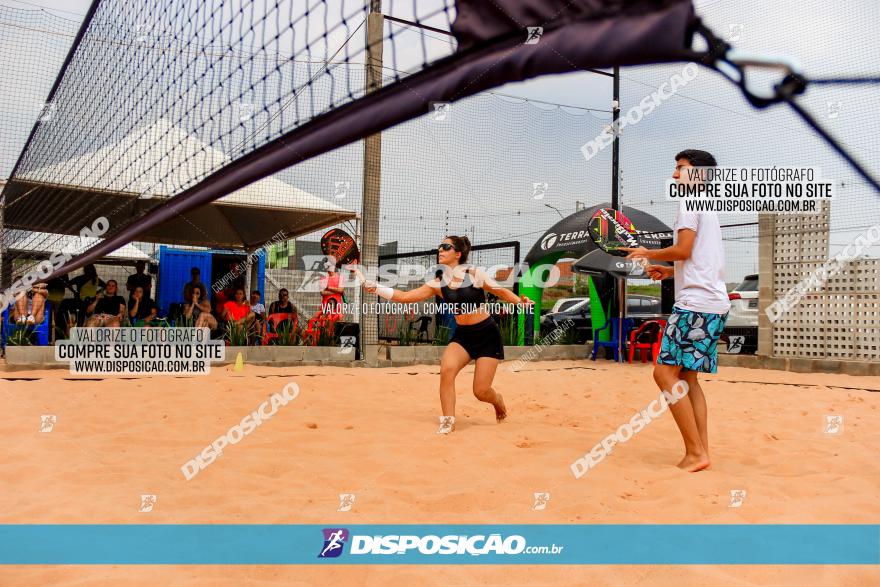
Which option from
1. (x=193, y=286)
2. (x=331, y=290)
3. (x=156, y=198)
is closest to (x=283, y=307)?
(x=331, y=290)

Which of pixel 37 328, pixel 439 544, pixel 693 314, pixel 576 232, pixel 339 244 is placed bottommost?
pixel 439 544

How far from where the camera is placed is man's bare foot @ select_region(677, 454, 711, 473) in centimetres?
298

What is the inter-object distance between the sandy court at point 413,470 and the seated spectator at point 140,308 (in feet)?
11.5

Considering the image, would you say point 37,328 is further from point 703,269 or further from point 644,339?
point 644,339

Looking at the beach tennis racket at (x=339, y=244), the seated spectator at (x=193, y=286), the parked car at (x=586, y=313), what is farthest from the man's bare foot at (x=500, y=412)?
the parked car at (x=586, y=313)

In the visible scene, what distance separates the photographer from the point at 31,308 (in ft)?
26.2

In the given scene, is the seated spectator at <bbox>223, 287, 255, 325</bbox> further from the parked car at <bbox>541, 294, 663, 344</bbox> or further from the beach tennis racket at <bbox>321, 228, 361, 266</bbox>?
the parked car at <bbox>541, 294, 663, 344</bbox>

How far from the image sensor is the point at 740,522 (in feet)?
7.48

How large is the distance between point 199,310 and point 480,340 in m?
6.19

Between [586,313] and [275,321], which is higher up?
[586,313]

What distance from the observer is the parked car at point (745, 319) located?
10109 mm

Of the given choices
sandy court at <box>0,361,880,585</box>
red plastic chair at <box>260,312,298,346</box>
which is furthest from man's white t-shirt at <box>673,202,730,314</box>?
red plastic chair at <box>260,312,298,346</box>

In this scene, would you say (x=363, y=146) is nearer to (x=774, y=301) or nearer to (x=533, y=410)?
(x=533, y=410)

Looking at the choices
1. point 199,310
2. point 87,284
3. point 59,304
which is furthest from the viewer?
point 199,310
